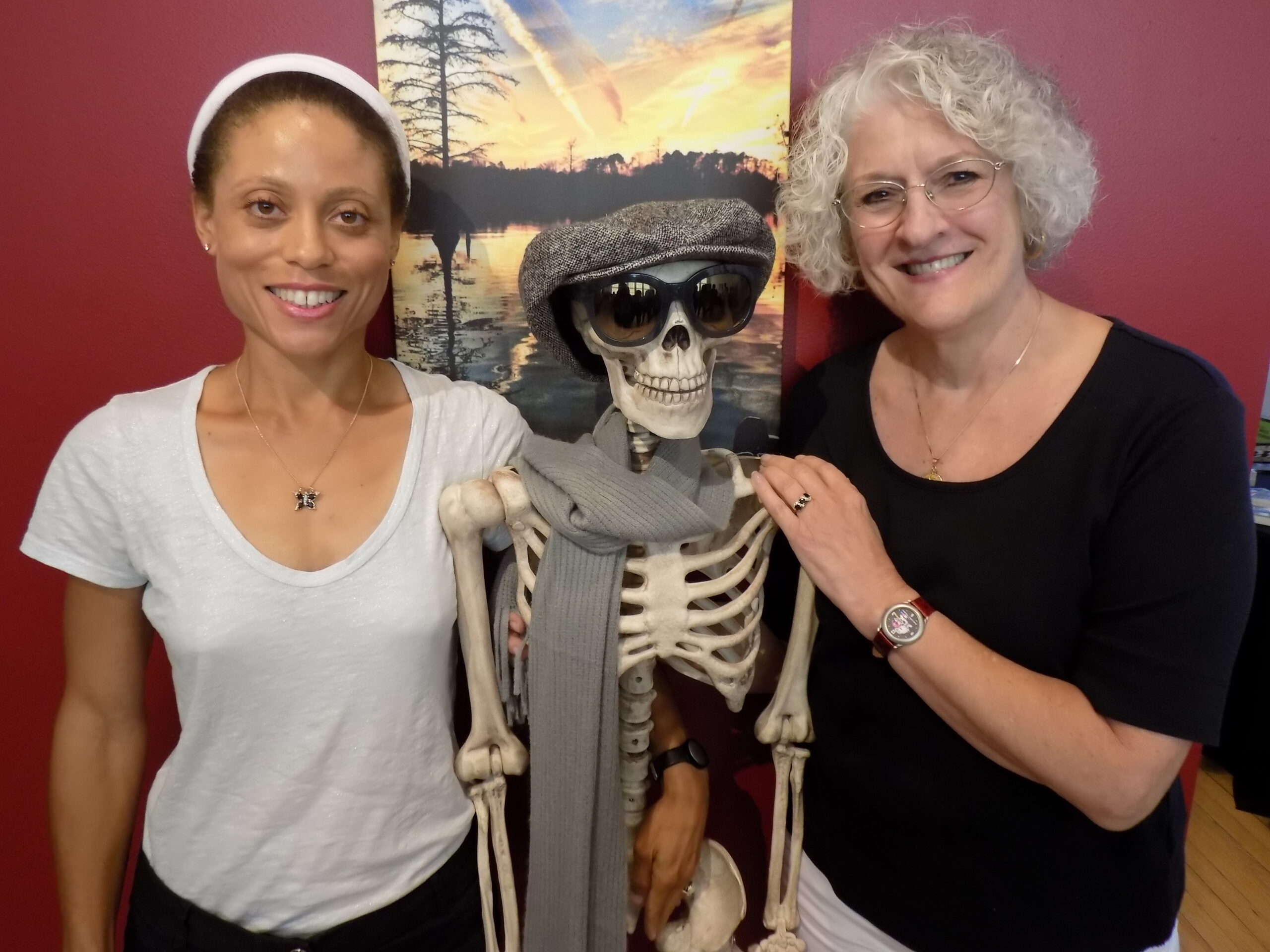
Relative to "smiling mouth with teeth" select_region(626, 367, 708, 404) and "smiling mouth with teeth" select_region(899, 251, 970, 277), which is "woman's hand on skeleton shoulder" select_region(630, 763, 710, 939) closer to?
"smiling mouth with teeth" select_region(626, 367, 708, 404)

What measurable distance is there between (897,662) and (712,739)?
2.00ft

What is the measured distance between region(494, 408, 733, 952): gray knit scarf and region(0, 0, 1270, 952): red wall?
1.71 feet

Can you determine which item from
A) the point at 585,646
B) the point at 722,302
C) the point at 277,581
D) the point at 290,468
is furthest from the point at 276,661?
the point at 722,302

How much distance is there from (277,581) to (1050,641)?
0.96 metres

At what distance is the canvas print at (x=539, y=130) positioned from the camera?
1227 millimetres

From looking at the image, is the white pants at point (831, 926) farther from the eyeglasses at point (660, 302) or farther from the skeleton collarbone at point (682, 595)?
the eyeglasses at point (660, 302)

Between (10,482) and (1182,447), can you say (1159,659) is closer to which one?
(1182,447)

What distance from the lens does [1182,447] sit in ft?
2.93

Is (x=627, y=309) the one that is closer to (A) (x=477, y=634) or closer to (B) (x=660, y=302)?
(B) (x=660, y=302)

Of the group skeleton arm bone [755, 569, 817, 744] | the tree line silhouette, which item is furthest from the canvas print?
skeleton arm bone [755, 569, 817, 744]

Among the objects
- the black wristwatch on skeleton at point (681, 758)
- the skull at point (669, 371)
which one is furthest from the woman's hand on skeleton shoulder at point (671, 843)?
the skull at point (669, 371)

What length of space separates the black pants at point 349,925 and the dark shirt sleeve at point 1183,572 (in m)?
0.91

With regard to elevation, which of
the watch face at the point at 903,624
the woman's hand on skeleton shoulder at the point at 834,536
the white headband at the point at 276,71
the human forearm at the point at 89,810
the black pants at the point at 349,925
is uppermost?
the white headband at the point at 276,71

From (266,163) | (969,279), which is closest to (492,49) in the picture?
(266,163)
